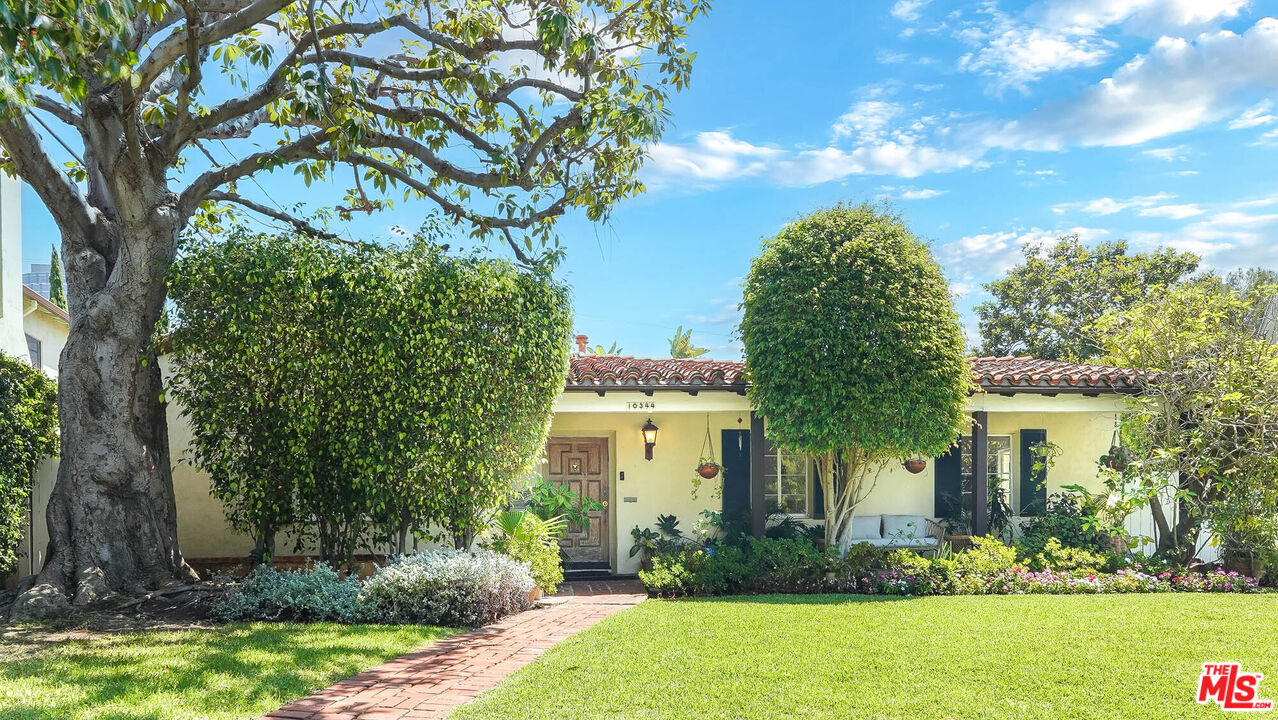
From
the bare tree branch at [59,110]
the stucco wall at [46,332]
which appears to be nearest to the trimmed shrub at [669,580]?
the bare tree branch at [59,110]

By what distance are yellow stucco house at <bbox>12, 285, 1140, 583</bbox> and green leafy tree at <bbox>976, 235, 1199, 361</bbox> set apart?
1107 cm

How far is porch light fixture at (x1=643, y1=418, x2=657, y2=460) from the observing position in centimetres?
1205

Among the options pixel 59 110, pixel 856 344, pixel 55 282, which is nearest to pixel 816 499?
pixel 856 344

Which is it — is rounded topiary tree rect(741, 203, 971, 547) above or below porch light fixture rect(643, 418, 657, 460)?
above

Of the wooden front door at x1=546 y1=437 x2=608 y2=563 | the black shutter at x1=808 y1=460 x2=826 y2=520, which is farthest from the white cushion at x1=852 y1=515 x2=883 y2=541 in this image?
the wooden front door at x1=546 y1=437 x2=608 y2=563

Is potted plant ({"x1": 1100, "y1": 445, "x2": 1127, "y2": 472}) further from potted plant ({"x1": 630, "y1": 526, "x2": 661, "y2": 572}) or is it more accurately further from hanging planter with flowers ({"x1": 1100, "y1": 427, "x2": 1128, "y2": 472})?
potted plant ({"x1": 630, "y1": 526, "x2": 661, "y2": 572})

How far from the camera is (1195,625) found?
7.79 meters

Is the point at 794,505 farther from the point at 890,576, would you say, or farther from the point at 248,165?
the point at 248,165

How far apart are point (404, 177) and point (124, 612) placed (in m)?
5.43

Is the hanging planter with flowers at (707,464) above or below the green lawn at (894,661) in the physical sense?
above

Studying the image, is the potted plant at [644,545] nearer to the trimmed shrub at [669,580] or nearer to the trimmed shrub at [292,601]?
the trimmed shrub at [669,580]

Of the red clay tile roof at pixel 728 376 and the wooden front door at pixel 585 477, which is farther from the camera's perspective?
the wooden front door at pixel 585 477

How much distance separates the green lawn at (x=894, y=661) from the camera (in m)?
5.20

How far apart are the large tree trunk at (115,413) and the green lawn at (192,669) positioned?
6.06ft
